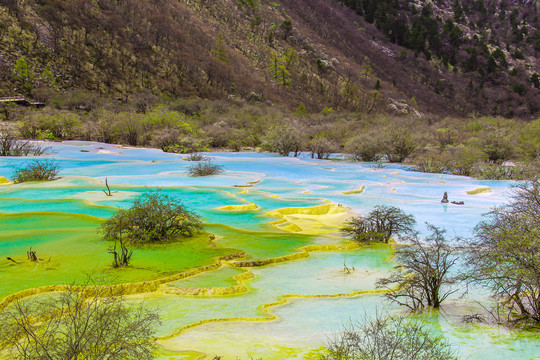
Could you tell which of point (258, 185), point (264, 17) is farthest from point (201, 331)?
point (264, 17)

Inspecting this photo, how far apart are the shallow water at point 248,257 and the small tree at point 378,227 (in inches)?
12.9

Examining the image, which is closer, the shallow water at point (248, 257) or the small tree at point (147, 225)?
the shallow water at point (248, 257)

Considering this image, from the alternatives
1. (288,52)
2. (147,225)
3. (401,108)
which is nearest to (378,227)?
(147,225)

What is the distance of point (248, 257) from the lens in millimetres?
6562

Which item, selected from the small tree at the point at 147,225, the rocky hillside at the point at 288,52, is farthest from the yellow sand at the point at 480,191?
the rocky hillside at the point at 288,52

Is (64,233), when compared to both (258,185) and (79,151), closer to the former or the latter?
(258,185)

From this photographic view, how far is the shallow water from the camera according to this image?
387 cm

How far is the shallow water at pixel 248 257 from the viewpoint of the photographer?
3867mm

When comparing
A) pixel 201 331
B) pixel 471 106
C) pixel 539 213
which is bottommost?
pixel 201 331

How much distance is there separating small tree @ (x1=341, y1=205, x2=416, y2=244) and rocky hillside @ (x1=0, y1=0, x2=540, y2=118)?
110 ft

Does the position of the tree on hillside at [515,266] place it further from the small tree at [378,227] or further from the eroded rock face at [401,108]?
the eroded rock face at [401,108]

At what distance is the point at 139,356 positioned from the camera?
2.70 meters

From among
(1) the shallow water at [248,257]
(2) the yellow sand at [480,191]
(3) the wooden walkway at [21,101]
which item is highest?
(3) the wooden walkway at [21,101]

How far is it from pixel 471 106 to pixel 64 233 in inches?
2524
